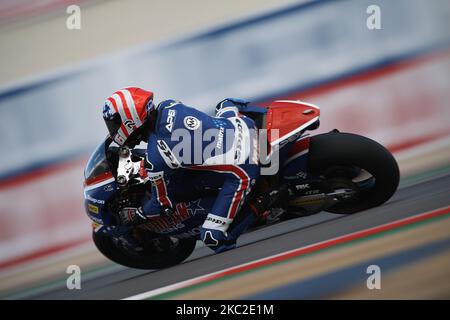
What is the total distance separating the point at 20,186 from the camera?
5895 millimetres

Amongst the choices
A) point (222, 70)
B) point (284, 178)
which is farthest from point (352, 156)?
point (222, 70)

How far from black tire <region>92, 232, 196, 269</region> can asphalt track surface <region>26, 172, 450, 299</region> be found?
5 centimetres

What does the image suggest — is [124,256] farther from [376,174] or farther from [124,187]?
[376,174]

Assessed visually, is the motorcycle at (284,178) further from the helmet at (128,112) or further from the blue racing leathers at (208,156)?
the helmet at (128,112)

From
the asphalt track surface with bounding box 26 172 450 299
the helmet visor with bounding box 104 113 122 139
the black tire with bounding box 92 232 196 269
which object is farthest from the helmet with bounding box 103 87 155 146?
the asphalt track surface with bounding box 26 172 450 299

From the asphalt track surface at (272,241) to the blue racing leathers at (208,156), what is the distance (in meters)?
0.37

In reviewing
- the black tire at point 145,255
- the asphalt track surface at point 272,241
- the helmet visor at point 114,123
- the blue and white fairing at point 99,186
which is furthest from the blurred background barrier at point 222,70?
the helmet visor at point 114,123

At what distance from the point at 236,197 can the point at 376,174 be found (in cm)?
85

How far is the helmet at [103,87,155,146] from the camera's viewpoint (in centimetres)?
416

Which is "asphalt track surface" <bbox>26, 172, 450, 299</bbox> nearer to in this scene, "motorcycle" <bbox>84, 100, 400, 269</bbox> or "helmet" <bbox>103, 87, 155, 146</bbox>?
"motorcycle" <bbox>84, 100, 400, 269</bbox>

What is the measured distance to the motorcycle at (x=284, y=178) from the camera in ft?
14.1

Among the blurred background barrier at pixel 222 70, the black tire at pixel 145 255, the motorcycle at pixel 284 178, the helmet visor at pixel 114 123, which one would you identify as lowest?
the black tire at pixel 145 255

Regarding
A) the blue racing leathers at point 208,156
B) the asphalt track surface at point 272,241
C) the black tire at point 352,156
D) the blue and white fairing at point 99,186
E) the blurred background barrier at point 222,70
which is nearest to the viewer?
the blue racing leathers at point 208,156

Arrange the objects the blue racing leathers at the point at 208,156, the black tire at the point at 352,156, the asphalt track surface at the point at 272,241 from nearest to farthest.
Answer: the blue racing leathers at the point at 208,156 < the black tire at the point at 352,156 < the asphalt track surface at the point at 272,241
